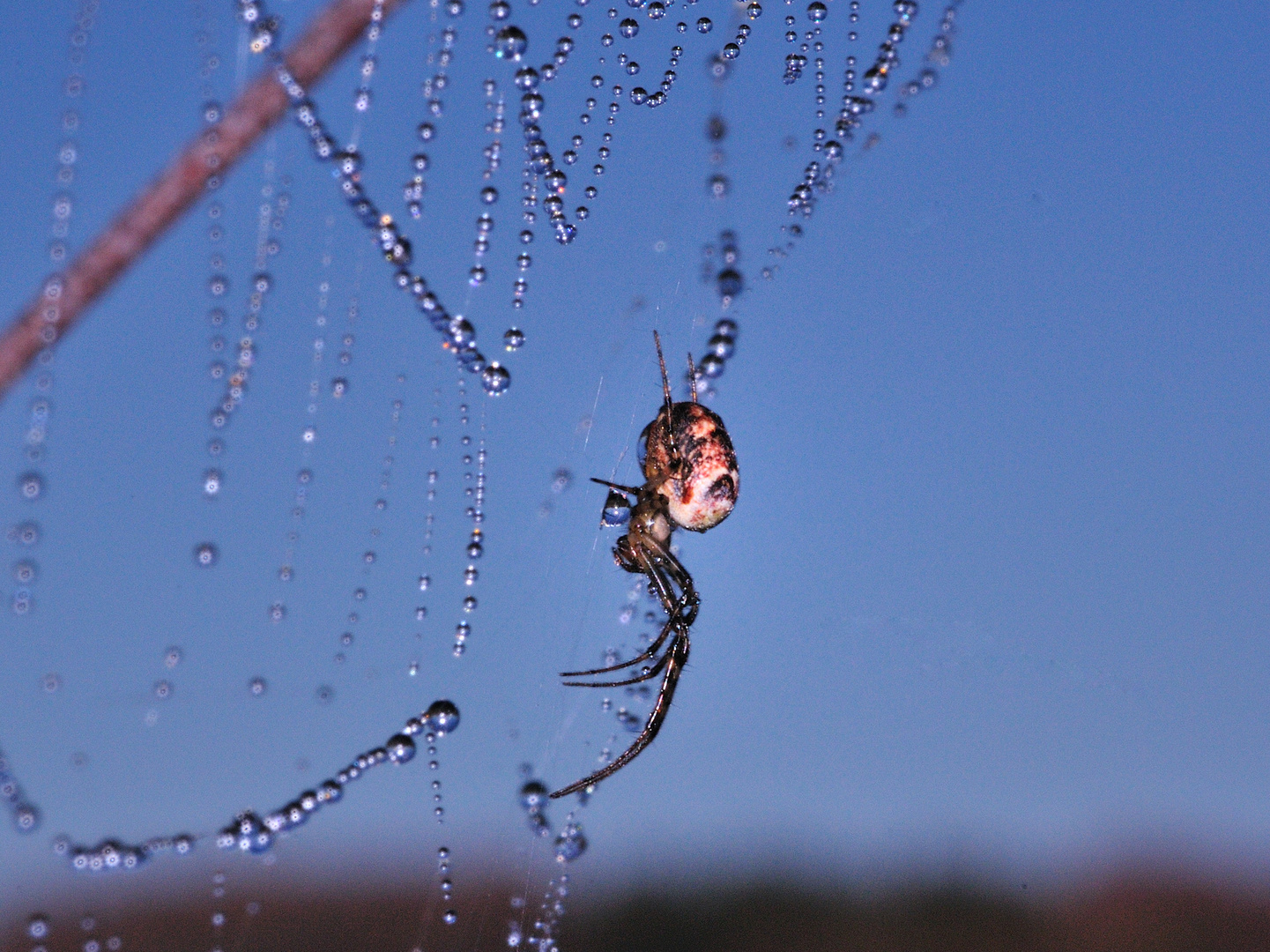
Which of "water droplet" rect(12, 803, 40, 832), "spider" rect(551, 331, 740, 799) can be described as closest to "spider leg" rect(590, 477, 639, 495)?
"spider" rect(551, 331, 740, 799)

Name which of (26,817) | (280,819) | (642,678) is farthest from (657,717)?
(26,817)

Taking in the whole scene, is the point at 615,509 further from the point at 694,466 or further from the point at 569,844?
the point at 569,844

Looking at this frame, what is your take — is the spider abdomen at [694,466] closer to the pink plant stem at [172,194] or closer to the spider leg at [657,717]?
the spider leg at [657,717]

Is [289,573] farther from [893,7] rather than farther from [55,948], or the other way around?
[893,7]

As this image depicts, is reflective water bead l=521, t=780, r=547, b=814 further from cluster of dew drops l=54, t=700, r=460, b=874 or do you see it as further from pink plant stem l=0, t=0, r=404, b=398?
pink plant stem l=0, t=0, r=404, b=398

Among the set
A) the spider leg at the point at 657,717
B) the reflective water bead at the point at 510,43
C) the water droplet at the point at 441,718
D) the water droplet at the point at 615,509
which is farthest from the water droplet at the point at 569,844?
the reflective water bead at the point at 510,43
